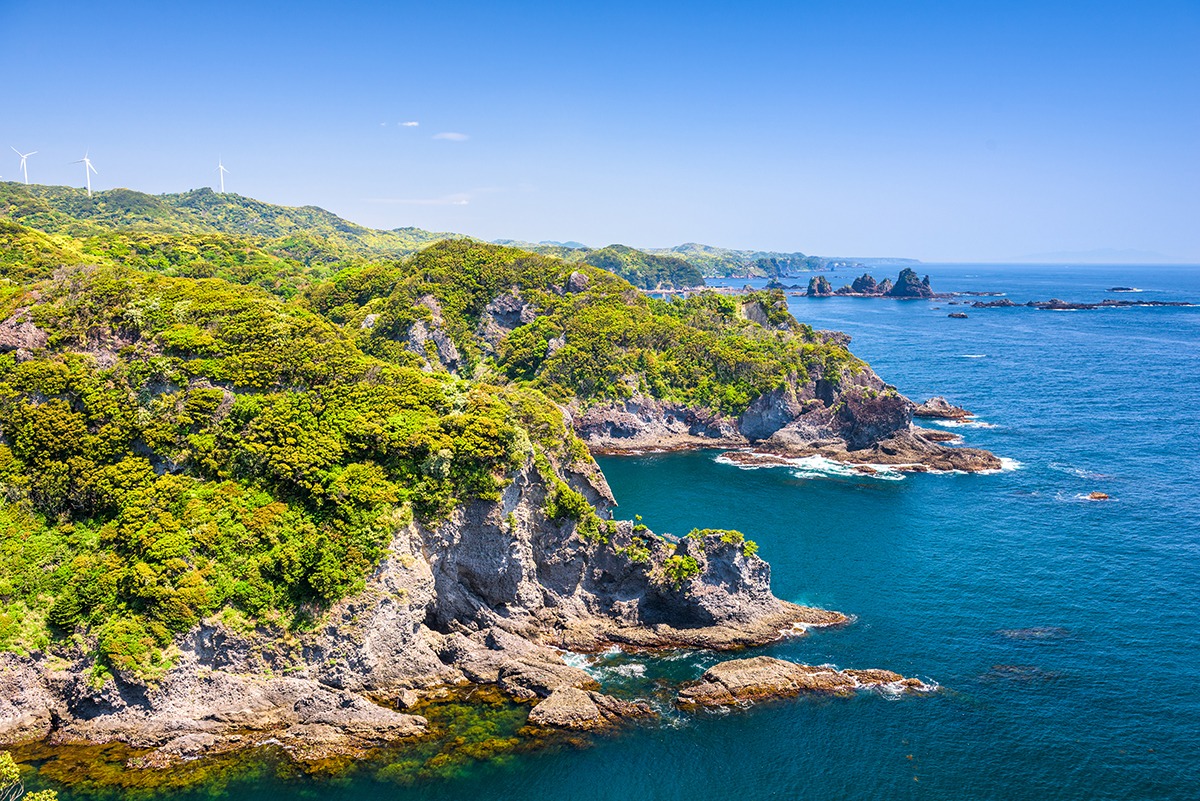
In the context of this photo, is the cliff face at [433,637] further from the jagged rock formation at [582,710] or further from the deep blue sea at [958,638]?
the deep blue sea at [958,638]

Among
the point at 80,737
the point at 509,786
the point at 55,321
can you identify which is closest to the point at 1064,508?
the point at 509,786

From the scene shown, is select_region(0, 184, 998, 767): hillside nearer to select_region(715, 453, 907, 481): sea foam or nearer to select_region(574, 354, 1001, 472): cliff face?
select_region(715, 453, 907, 481): sea foam

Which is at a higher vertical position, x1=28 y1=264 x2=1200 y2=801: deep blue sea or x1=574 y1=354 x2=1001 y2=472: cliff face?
x1=574 y1=354 x2=1001 y2=472: cliff face

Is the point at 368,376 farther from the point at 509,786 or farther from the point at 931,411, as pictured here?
the point at 931,411

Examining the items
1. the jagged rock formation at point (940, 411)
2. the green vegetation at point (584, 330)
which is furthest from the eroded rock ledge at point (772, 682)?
the jagged rock formation at point (940, 411)

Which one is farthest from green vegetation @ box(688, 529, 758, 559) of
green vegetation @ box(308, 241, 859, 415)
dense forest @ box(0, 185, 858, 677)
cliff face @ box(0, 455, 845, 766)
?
A: green vegetation @ box(308, 241, 859, 415)

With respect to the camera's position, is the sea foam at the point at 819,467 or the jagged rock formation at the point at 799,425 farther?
the jagged rock formation at the point at 799,425
